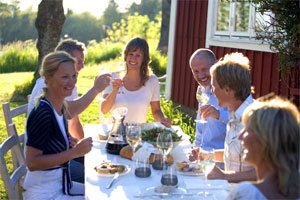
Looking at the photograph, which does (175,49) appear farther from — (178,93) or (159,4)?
(159,4)

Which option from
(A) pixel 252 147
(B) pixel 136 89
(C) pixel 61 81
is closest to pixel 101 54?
(B) pixel 136 89

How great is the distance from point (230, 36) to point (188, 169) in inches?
195

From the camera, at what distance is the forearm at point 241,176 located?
7.41 feet

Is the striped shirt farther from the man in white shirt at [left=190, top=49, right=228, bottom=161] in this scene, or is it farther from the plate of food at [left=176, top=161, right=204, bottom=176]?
the man in white shirt at [left=190, top=49, right=228, bottom=161]

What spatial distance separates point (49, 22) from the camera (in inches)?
415

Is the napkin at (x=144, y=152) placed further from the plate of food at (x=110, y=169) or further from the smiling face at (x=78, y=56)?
the smiling face at (x=78, y=56)

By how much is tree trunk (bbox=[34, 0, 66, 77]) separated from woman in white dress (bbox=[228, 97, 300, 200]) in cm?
927

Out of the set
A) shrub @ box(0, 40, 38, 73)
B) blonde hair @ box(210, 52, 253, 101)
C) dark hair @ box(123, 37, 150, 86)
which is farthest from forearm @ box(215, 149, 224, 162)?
shrub @ box(0, 40, 38, 73)

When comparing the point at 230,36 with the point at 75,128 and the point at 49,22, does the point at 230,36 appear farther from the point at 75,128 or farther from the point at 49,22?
the point at 49,22

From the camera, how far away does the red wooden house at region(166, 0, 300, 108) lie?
602 centimetres

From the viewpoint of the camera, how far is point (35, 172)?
8.91ft

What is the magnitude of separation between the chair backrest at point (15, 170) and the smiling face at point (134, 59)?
1478 mm

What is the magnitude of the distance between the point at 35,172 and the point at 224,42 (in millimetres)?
5120

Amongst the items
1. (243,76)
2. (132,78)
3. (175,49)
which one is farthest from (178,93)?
(243,76)
